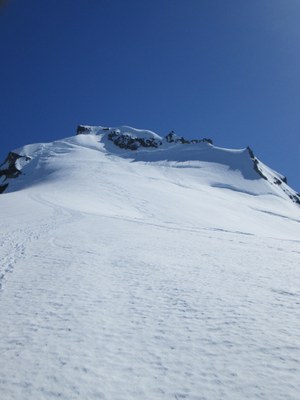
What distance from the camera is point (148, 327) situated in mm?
5801

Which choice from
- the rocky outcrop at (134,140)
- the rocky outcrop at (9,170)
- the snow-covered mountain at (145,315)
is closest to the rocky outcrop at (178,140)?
the rocky outcrop at (134,140)

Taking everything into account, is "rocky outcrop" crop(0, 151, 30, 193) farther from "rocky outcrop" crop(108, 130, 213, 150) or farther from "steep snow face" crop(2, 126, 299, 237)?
"rocky outcrop" crop(108, 130, 213, 150)

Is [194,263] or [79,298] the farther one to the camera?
[194,263]

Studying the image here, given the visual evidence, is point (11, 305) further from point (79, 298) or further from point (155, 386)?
→ point (155, 386)

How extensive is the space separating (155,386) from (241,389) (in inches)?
Result: 43.8

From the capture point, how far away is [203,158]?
92.1 meters

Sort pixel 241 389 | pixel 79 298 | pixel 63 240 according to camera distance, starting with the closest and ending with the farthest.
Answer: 1. pixel 241 389
2. pixel 79 298
3. pixel 63 240

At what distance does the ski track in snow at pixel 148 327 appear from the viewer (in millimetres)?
4184

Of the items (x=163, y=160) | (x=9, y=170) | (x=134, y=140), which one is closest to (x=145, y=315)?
(x=163, y=160)

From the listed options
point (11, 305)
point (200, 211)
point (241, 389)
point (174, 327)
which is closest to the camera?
point (241, 389)

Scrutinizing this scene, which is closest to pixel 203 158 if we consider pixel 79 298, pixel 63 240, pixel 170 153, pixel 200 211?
pixel 170 153

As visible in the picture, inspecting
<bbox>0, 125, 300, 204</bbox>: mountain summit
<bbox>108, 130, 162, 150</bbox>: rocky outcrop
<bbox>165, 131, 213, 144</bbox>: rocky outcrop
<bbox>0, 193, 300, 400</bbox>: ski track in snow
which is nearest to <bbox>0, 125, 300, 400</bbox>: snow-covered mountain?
<bbox>0, 193, 300, 400</bbox>: ski track in snow

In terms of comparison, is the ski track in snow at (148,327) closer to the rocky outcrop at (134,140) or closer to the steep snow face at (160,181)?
the steep snow face at (160,181)

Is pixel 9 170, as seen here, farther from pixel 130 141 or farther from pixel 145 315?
pixel 145 315
